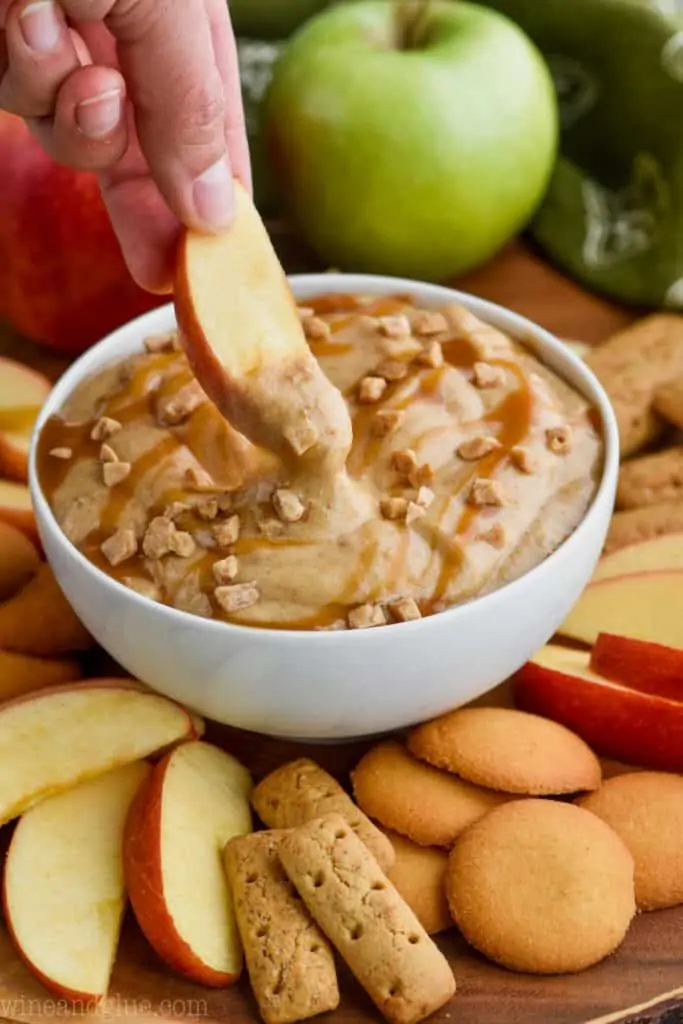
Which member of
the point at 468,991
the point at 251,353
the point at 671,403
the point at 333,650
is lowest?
the point at 468,991

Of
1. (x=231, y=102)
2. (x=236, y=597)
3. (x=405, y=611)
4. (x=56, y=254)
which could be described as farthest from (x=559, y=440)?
(x=56, y=254)

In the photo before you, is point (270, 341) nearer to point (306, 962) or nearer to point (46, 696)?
point (46, 696)

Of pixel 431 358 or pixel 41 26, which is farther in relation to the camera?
pixel 431 358

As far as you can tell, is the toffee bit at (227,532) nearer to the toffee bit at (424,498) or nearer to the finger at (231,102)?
the toffee bit at (424,498)

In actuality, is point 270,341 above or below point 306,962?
above

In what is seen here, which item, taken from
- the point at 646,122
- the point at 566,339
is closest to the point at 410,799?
the point at 566,339

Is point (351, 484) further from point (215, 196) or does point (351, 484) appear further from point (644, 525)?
point (644, 525)
